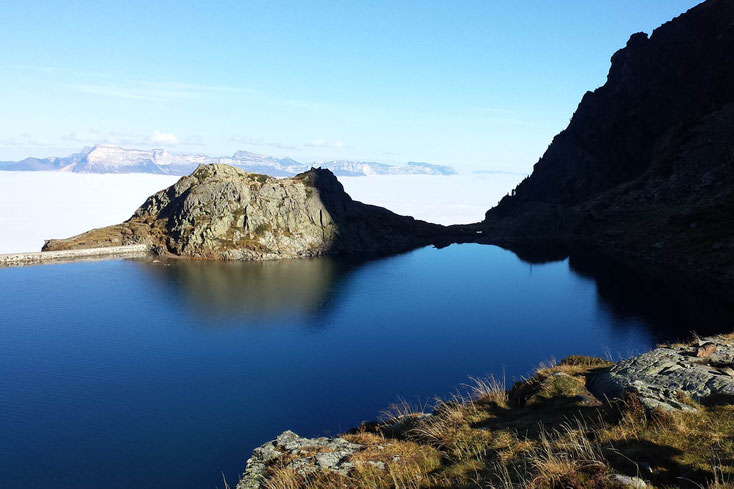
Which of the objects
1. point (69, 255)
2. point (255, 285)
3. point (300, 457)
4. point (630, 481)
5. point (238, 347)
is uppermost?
point (69, 255)

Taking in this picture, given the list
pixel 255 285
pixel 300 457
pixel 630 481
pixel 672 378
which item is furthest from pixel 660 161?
pixel 300 457

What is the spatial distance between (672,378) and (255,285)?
277ft

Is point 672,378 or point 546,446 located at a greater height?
point 672,378

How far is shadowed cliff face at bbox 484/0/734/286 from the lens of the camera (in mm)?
113312

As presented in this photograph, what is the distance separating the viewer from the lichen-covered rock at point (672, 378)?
18.3 m

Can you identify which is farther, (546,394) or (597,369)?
(597,369)

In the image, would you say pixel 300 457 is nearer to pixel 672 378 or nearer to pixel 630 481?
pixel 630 481

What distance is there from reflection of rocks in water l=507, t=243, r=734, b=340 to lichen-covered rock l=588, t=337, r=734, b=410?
137 ft

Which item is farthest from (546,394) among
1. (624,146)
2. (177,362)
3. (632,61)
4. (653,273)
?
(632,61)

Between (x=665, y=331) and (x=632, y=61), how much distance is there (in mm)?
169543

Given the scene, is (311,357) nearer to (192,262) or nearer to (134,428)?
(134,428)

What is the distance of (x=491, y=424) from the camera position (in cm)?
2112

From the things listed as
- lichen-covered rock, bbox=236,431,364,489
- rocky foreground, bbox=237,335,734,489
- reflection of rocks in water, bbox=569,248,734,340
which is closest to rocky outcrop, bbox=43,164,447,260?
reflection of rocks in water, bbox=569,248,734,340

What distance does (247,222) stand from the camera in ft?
430
